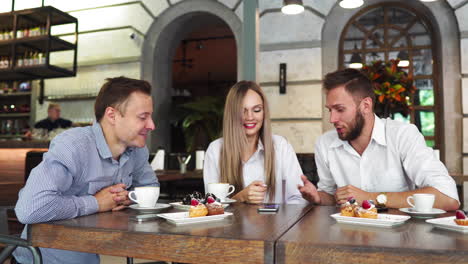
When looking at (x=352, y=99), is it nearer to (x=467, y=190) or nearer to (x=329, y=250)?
(x=329, y=250)

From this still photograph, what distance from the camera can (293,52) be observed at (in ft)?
19.2

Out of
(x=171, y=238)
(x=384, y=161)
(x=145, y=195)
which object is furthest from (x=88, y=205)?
(x=384, y=161)

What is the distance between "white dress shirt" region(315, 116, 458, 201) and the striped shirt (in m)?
1.10

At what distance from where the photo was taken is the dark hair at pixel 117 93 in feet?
5.69

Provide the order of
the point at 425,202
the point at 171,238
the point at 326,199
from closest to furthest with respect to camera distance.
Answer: the point at 171,238 → the point at 425,202 → the point at 326,199

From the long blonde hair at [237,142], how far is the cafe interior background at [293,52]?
2.04 metres

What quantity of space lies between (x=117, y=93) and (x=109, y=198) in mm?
469

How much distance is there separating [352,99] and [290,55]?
3.79m

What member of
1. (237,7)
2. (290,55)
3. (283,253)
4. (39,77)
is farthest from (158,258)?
(39,77)

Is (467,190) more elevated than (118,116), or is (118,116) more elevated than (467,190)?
(118,116)

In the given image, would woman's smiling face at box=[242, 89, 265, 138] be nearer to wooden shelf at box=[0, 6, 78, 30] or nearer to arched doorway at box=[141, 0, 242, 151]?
arched doorway at box=[141, 0, 242, 151]

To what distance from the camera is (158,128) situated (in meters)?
7.05

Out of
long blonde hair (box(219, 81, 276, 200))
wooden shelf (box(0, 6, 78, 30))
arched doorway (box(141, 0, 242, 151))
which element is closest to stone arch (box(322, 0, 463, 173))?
arched doorway (box(141, 0, 242, 151))

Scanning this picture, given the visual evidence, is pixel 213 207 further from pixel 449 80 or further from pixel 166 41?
pixel 166 41
